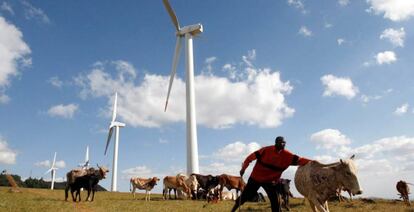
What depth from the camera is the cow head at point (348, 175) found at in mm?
9261

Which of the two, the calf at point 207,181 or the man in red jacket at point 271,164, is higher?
the calf at point 207,181

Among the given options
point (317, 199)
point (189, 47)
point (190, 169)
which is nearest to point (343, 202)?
point (317, 199)

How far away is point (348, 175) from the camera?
31.1 feet

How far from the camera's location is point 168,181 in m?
29.7

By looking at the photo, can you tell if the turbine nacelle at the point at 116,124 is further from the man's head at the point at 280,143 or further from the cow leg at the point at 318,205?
the cow leg at the point at 318,205

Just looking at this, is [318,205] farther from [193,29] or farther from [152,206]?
[193,29]

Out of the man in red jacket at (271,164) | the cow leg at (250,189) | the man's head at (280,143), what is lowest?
the cow leg at (250,189)

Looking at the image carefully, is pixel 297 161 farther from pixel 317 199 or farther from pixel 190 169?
pixel 190 169

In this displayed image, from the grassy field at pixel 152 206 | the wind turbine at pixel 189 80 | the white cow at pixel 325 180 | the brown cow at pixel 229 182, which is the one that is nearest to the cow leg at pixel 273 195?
the white cow at pixel 325 180

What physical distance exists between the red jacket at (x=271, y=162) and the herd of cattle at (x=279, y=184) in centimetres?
43

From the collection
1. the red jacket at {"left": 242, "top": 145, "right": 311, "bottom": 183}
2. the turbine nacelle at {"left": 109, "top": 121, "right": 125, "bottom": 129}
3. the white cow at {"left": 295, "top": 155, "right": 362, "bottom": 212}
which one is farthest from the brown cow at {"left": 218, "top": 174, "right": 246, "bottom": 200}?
the turbine nacelle at {"left": 109, "top": 121, "right": 125, "bottom": 129}

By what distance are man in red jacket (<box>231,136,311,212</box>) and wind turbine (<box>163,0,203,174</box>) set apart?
27126 mm

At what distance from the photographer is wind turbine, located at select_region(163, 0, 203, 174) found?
37.6 meters

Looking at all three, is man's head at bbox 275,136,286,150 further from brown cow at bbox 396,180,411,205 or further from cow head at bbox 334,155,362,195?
brown cow at bbox 396,180,411,205
